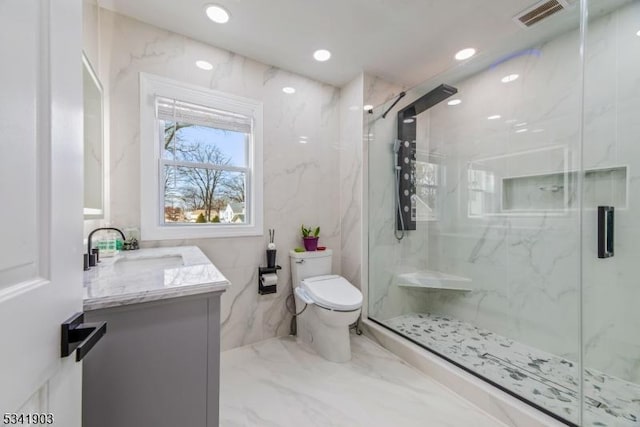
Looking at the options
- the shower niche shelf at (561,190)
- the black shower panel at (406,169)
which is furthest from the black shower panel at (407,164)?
the shower niche shelf at (561,190)

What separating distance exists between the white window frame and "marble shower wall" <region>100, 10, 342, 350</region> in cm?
5

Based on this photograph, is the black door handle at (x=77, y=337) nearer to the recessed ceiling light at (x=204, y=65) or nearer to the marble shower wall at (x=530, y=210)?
the recessed ceiling light at (x=204, y=65)

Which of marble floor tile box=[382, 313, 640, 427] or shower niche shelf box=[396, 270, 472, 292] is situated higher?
shower niche shelf box=[396, 270, 472, 292]

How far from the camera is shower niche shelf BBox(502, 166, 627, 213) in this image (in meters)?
1.60

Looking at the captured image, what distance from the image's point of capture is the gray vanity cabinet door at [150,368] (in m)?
0.82

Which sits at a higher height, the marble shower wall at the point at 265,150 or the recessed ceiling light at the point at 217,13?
the recessed ceiling light at the point at 217,13

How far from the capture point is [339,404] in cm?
153

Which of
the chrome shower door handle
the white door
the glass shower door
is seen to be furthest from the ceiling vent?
the white door

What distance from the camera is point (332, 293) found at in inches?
78.4

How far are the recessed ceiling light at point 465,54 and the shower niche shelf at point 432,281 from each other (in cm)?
200

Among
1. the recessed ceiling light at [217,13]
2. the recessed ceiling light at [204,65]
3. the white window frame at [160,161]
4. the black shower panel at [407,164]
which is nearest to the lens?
the recessed ceiling light at [217,13]

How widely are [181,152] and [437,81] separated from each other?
90.2 inches

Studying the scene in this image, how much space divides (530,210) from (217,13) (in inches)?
109

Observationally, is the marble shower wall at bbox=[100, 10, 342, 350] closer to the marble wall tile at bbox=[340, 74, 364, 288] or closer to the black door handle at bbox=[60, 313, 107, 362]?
the marble wall tile at bbox=[340, 74, 364, 288]
